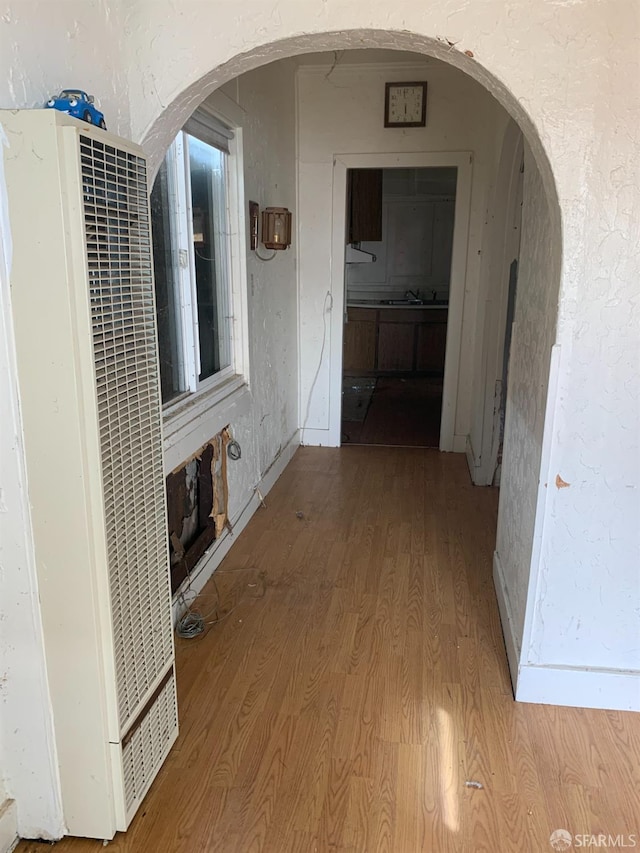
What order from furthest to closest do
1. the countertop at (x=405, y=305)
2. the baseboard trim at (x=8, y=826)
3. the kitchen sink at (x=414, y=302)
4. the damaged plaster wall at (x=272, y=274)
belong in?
the kitchen sink at (x=414, y=302) → the countertop at (x=405, y=305) → the damaged plaster wall at (x=272, y=274) → the baseboard trim at (x=8, y=826)

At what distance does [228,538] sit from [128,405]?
5.52 feet

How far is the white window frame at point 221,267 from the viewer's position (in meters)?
2.43

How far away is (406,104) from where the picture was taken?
13.4 feet

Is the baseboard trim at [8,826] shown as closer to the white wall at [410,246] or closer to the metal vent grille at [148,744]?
the metal vent grille at [148,744]

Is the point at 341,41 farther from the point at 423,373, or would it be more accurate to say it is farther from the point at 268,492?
the point at 423,373

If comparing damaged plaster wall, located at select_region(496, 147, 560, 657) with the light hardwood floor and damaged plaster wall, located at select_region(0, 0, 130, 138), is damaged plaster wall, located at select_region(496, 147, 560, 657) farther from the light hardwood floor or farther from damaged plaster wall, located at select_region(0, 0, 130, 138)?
damaged plaster wall, located at select_region(0, 0, 130, 138)

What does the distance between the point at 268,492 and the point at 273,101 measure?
7.64 feet

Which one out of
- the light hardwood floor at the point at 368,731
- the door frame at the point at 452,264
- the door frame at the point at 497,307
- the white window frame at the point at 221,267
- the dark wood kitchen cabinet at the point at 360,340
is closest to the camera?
the light hardwood floor at the point at 368,731

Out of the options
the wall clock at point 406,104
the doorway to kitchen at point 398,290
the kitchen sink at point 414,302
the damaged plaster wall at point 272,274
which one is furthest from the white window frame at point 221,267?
the kitchen sink at point 414,302

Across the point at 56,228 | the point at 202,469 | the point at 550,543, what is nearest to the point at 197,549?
the point at 202,469

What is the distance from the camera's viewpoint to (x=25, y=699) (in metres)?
1.37

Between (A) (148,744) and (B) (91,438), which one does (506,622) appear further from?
(B) (91,438)

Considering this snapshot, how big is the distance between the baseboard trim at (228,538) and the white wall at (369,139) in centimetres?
104

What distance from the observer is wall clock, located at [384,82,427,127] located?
4070 millimetres
